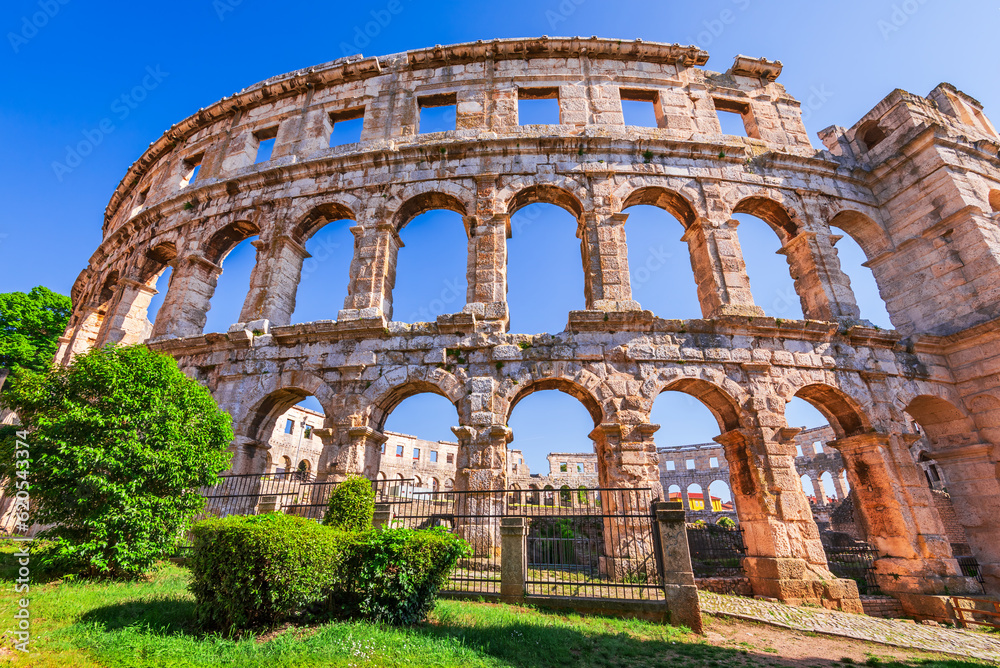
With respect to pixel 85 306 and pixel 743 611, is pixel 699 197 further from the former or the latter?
pixel 85 306

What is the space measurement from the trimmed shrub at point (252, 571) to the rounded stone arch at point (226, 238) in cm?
999

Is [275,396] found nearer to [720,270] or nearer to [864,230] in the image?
[720,270]

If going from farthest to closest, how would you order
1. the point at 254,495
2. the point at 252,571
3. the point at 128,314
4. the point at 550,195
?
the point at 128,314 → the point at 550,195 → the point at 254,495 → the point at 252,571

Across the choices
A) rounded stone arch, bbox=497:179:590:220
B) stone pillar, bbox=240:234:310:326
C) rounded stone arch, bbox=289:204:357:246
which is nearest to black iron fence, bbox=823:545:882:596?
rounded stone arch, bbox=497:179:590:220

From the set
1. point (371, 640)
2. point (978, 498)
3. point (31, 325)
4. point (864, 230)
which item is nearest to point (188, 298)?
point (371, 640)

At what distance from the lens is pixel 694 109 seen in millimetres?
13203

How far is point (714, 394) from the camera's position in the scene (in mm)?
9711

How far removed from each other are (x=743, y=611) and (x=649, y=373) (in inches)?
169

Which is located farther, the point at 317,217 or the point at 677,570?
the point at 317,217

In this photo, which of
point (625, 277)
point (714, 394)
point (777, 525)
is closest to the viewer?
point (777, 525)

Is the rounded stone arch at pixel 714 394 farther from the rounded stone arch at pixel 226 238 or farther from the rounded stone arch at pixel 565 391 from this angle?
the rounded stone arch at pixel 226 238

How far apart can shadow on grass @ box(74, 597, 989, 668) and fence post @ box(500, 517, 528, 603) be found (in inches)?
25.6

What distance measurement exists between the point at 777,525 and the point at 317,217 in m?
13.1

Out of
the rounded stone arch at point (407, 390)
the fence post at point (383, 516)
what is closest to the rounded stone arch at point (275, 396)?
the rounded stone arch at point (407, 390)
